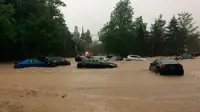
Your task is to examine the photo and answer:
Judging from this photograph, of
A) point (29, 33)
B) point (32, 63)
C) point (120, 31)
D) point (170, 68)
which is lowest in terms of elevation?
point (170, 68)

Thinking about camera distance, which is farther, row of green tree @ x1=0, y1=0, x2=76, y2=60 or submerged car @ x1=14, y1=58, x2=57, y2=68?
row of green tree @ x1=0, y1=0, x2=76, y2=60

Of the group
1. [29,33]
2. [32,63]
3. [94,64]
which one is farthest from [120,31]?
[32,63]

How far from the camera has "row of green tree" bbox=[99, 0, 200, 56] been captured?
98750mm

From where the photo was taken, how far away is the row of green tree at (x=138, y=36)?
98750mm

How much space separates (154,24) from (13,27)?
7219cm

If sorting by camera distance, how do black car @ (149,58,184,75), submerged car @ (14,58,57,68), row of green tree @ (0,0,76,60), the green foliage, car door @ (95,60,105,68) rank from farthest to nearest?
the green foliage → row of green tree @ (0,0,76,60) → car door @ (95,60,105,68) → submerged car @ (14,58,57,68) → black car @ (149,58,184,75)

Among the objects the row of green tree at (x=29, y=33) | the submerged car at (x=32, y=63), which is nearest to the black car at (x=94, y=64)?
the submerged car at (x=32, y=63)

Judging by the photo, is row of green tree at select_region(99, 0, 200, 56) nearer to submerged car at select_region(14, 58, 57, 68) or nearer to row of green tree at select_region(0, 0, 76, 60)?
row of green tree at select_region(0, 0, 76, 60)

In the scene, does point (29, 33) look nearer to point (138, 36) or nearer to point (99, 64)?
point (99, 64)

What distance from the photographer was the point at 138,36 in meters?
102

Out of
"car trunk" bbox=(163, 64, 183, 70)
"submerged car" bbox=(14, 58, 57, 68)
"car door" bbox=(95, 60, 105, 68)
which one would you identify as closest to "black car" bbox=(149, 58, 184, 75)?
"car trunk" bbox=(163, 64, 183, 70)

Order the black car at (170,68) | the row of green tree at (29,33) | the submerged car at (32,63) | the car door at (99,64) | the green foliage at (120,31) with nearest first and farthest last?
the black car at (170,68)
the submerged car at (32,63)
the car door at (99,64)
the row of green tree at (29,33)
the green foliage at (120,31)

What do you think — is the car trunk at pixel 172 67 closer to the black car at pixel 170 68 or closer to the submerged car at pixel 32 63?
the black car at pixel 170 68

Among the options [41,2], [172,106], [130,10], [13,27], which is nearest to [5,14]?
[13,27]
